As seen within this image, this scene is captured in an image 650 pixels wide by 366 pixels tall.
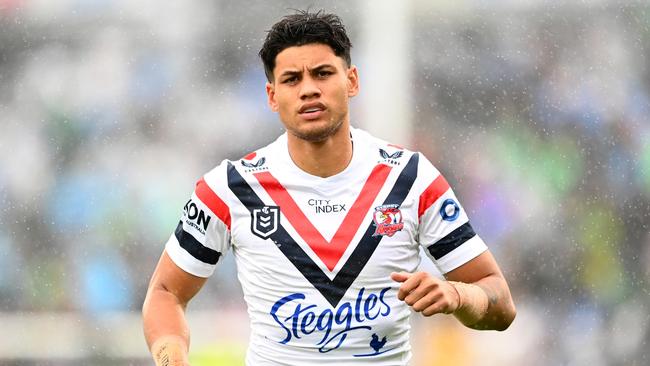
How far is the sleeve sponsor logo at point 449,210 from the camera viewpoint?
3152 millimetres

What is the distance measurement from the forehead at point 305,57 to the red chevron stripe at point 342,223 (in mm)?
337

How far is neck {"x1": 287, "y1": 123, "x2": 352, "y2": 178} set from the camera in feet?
10.4

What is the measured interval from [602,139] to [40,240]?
316cm

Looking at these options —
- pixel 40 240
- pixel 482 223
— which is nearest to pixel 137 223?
pixel 40 240

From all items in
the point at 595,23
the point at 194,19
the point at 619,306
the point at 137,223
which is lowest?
the point at 619,306

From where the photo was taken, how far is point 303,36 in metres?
3.16

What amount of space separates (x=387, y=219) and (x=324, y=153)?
0.90 feet

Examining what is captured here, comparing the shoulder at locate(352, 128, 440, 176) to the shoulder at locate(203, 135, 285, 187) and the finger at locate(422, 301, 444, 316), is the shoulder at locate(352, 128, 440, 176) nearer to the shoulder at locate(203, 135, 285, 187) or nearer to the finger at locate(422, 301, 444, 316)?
the shoulder at locate(203, 135, 285, 187)

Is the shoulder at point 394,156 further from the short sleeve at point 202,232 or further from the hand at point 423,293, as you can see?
the hand at point 423,293

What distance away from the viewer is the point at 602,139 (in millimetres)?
5922

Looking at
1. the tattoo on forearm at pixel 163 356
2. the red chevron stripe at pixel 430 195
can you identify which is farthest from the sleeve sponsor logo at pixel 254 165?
the tattoo on forearm at pixel 163 356

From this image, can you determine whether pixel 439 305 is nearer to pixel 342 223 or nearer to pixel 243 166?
pixel 342 223

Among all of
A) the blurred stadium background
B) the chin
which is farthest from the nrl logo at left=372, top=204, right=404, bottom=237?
the blurred stadium background

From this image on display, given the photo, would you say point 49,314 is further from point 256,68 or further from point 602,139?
point 602,139
